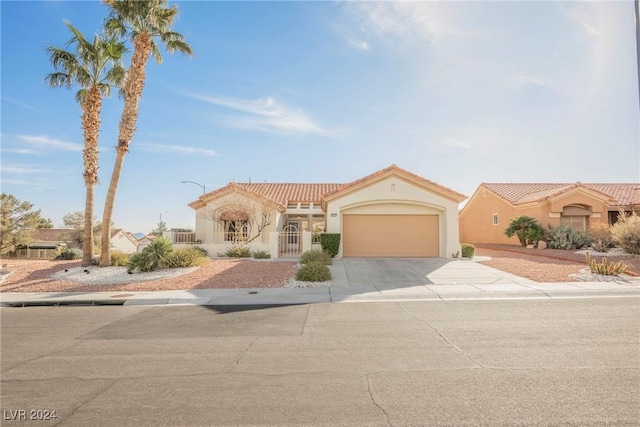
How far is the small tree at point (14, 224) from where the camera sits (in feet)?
130

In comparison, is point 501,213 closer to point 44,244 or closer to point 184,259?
point 184,259

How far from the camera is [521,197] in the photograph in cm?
A: 2830

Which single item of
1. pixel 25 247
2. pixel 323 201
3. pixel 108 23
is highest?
pixel 108 23

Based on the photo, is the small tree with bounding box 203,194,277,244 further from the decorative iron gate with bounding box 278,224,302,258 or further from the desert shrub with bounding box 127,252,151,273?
the desert shrub with bounding box 127,252,151,273

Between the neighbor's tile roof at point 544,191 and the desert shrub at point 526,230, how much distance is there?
1.69m

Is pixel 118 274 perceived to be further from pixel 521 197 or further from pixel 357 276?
pixel 521 197

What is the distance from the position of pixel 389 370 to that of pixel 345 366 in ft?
2.09

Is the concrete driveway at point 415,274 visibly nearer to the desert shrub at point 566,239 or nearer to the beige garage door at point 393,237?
the beige garage door at point 393,237

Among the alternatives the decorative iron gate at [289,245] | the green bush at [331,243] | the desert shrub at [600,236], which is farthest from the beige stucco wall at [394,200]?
the desert shrub at [600,236]

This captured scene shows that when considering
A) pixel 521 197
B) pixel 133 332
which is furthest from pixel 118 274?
pixel 521 197

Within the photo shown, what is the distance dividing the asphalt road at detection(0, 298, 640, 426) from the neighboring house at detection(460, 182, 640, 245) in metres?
18.4

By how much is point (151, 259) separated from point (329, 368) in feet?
39.7

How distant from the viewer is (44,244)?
47688 millimetres

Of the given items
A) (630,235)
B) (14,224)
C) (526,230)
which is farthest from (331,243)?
(14,224)
